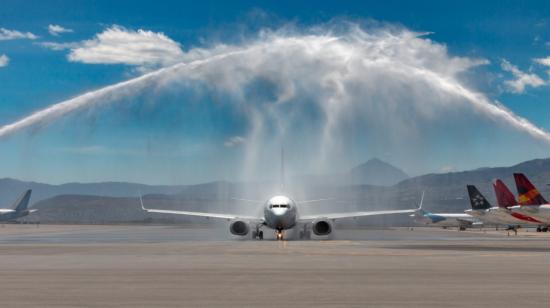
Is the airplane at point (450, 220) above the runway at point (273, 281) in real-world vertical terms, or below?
above

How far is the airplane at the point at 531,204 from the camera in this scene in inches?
3314

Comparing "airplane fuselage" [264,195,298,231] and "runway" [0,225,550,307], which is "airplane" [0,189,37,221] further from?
"runway" [0,225,550,307]

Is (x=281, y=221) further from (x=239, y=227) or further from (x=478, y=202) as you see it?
(x=478, y=202)

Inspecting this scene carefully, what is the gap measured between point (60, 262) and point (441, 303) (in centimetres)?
2092

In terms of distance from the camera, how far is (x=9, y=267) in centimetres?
2972

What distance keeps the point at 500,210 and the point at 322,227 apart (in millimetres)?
41200

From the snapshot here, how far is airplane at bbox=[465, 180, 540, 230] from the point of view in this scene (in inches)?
3725

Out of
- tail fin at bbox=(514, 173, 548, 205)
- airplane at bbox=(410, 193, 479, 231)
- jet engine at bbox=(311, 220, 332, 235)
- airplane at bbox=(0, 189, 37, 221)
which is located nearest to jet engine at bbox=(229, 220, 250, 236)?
jet engine at bbox=(311, 220, 332, 235)

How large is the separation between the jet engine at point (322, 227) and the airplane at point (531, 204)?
1253 inches

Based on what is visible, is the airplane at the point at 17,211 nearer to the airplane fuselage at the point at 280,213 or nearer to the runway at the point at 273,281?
the airplane fuselage at the point at 280,213

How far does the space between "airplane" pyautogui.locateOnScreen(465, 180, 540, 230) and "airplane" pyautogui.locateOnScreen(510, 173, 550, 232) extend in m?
3.97

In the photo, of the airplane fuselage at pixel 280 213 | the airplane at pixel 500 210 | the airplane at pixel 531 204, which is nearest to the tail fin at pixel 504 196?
the airplane at pixel 500 210

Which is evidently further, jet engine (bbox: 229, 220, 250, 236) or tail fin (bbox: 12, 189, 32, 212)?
tail fin (bbox: 12, 189, 32, 212)

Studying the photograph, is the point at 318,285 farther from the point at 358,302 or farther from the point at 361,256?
the point at 361,256
